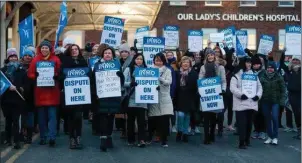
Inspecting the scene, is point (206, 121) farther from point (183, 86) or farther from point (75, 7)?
point (75, 7)

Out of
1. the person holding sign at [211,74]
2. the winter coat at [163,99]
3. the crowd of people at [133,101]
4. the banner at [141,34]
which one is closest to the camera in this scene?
the crowd of people at [133,101]

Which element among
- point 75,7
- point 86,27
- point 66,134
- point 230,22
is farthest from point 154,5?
point 230,22

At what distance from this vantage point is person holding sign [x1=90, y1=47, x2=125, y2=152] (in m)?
11.3

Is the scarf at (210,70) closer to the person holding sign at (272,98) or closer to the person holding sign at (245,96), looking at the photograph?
the person holding sign at (245,96)

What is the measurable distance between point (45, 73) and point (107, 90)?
4.29 feet

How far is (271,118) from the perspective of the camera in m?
12.9

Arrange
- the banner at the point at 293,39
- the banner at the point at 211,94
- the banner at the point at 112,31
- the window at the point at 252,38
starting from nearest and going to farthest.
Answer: the banner at the point at 211,94 < the banner at the point at 293,39 < the banner at the point at 112,31 < the window at the point at 252,38

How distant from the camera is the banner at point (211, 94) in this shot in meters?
12.5

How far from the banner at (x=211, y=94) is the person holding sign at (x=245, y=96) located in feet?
1.21

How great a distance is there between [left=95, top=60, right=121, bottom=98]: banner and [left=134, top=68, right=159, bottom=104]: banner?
0.58 m

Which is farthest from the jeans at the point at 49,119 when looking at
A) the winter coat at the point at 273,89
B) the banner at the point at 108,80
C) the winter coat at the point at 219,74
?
the winter coat at the point at 273,89

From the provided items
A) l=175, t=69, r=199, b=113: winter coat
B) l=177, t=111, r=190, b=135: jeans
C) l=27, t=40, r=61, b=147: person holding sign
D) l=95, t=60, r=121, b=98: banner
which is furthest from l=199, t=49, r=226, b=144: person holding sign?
l=27, t=40, r=61, b=147: person holding sign

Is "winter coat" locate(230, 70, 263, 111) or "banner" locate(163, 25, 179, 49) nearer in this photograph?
"winter coat" locate(230, 70, 263, 111)

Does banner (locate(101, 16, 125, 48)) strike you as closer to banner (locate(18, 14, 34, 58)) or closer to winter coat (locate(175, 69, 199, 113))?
banner (locate(18, 14, 34, 58))
